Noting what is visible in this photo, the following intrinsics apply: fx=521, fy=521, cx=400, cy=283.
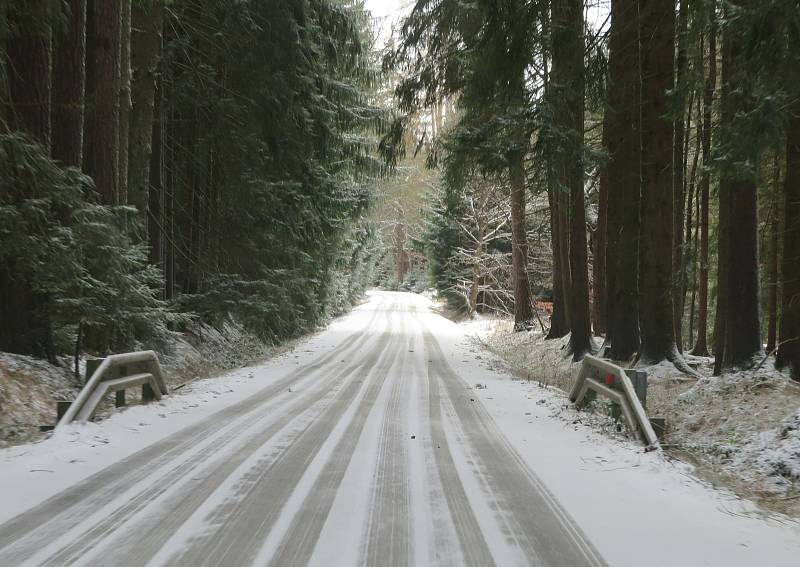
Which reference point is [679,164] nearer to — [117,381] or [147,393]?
[147,393]

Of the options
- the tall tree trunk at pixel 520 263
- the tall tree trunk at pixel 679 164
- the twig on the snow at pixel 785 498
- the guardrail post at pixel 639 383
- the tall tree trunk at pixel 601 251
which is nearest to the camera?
the twig on the snow at pixel 785 498

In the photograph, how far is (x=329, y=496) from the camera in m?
3.91

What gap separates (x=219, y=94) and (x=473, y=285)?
64.1 feet

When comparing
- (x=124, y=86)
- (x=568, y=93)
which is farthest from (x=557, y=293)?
(x=124, y=86)

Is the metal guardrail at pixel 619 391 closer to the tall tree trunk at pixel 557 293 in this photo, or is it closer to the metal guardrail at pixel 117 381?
the metal guardrail at pixel 117 381

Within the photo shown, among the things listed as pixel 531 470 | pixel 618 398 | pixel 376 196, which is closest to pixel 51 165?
pixel 531 470

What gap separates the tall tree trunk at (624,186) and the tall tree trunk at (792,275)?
265 cm

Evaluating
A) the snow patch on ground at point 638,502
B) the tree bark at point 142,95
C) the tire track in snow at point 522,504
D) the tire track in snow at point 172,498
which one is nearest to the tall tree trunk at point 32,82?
the tree bark at point 142,95

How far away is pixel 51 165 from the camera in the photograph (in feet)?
20.8

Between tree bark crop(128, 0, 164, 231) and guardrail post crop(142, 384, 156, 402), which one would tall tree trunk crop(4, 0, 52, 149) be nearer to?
tree bark crop(128, 0, 164, 231)

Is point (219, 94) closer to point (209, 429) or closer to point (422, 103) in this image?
point (422, 103)

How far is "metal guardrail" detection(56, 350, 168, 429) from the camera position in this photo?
556cm

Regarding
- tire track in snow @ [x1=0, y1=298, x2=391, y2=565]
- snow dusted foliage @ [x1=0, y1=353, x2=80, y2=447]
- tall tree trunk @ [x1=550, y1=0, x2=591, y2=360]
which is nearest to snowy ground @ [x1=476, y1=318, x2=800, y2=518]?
tall tree trunk @ [x1=550, y1=0, x2=591, y2=360]

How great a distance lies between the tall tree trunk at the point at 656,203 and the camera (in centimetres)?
934
